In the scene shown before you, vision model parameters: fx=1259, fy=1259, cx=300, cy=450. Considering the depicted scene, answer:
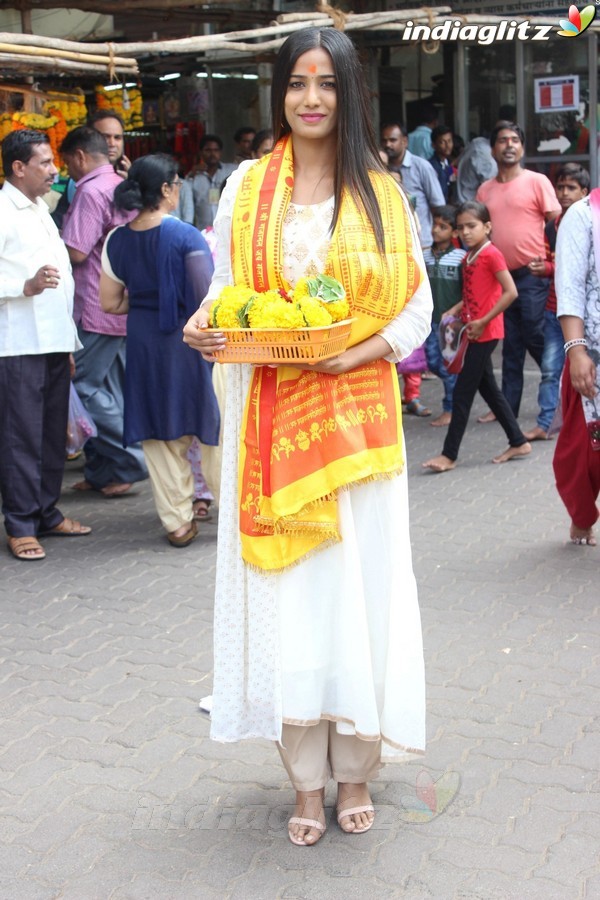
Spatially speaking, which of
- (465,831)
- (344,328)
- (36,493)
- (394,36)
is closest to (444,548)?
(36,493)

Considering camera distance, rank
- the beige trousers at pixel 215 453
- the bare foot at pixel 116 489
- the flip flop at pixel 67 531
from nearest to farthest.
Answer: the beige trousers at pixel 215 453
the flip flop at pixel 67 531
the bare foot at pixel 116 489

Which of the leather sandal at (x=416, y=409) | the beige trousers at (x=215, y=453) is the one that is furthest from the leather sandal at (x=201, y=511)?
the leather sandal at (x=416, y=409)

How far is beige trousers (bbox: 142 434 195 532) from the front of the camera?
6.67 metres

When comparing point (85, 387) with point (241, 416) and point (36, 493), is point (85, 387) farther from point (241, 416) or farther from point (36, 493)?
point (241, 416)

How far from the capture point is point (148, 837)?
3.60 m

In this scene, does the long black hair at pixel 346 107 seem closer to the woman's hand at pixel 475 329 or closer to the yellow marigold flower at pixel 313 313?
the yellow marigold flower at pixel 313 313

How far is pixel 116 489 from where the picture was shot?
26.0 feet

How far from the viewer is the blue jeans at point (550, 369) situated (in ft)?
28.9

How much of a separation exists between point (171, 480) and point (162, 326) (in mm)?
829

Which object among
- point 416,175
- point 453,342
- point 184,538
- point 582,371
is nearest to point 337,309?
point 582,371

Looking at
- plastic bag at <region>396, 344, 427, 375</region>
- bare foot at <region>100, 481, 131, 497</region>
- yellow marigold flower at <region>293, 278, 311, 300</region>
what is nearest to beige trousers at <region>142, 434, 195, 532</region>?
bare foot at <region>100, 481, 131, 497</region>
